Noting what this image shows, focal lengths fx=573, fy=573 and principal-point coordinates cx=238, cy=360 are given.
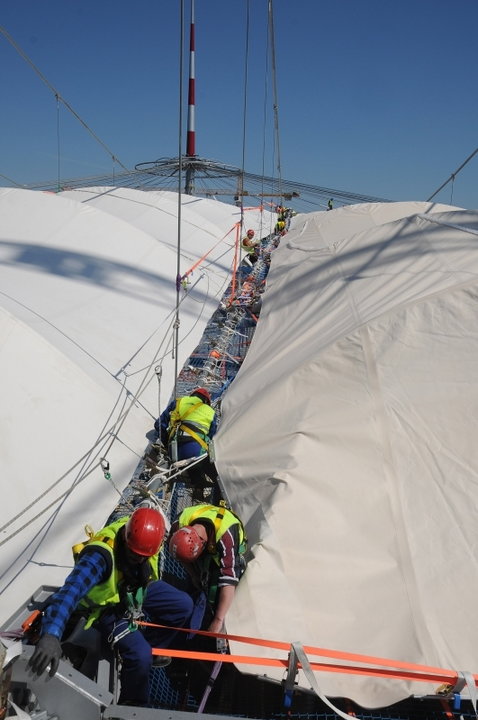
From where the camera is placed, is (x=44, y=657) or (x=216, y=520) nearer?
(x=44, y=657)

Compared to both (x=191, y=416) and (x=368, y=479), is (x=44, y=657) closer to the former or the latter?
(x=368, y=479)

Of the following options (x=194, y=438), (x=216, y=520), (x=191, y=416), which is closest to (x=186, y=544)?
(x=216, y=520)

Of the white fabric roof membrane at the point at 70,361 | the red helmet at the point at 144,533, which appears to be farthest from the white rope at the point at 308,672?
the white fabric roof membrane at the point at 70,361

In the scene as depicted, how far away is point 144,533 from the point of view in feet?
7.30

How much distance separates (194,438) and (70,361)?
107 centimetres

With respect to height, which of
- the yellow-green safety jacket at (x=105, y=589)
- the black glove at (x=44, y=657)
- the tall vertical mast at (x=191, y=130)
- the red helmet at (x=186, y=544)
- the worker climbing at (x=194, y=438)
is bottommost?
the black glove at (x=44, y=657)

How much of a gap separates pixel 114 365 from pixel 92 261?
214 cm

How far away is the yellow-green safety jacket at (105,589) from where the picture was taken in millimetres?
2250

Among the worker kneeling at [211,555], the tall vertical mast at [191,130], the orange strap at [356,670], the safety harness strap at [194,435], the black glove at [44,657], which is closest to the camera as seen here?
the black glove at [44,657]

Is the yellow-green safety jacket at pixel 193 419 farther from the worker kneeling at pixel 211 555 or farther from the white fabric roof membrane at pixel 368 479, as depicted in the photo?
the worker kneeling at pixel 211 555

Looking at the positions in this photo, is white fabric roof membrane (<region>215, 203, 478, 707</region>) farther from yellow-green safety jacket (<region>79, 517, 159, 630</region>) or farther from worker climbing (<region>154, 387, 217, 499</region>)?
yellow-green safety jacket (<region>79, 517, 159, 630</region>)

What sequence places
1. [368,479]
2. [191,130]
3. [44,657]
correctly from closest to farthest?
[44,657] → [368,479] → [191,130]

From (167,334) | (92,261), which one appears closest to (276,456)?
(167,334)

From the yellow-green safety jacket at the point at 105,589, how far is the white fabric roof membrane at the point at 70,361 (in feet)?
1.85
